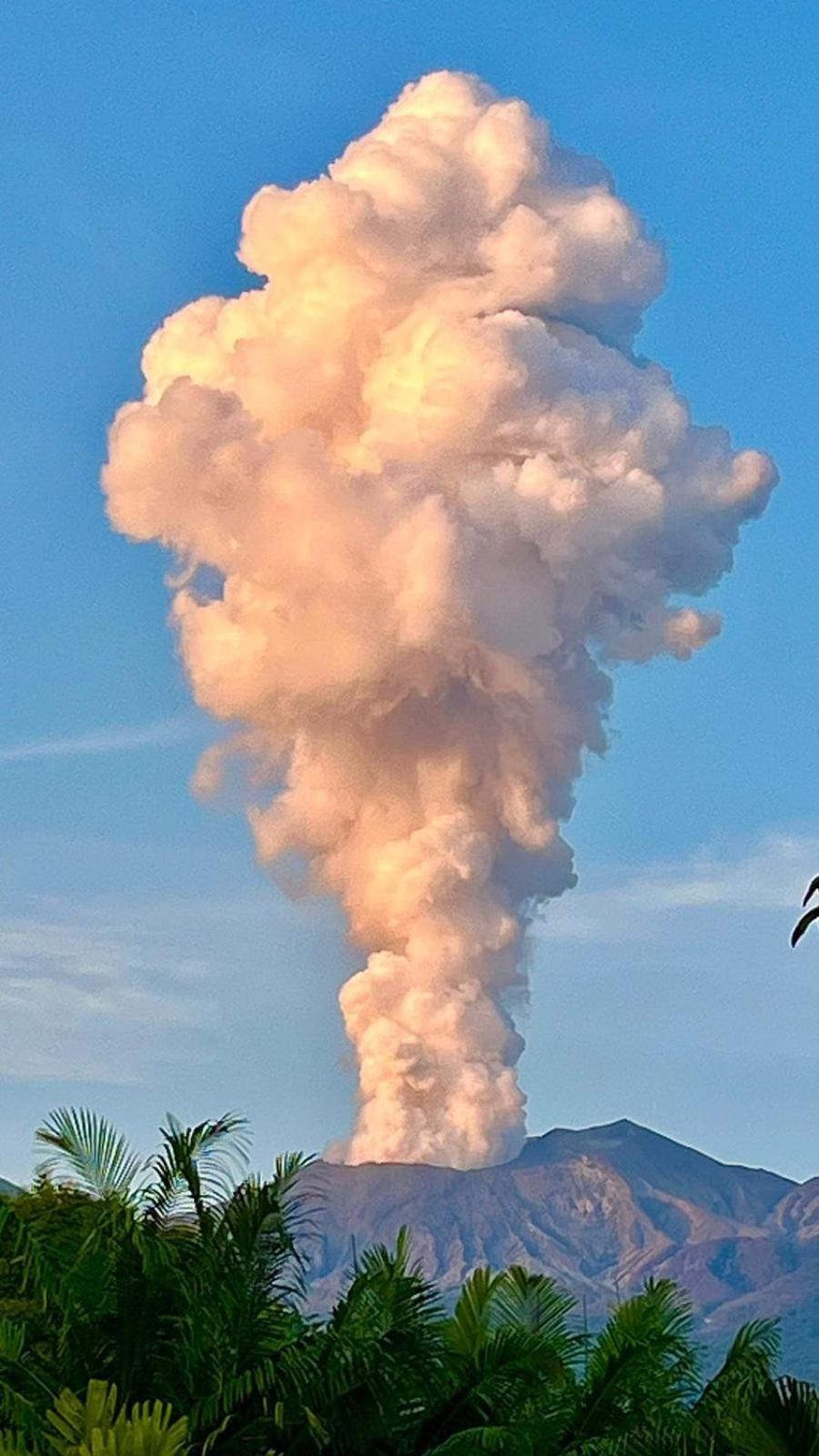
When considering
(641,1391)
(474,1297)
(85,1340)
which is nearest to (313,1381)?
(85,1340)

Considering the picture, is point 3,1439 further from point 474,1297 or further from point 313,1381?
point 474,1297

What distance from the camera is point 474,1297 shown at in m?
22.1

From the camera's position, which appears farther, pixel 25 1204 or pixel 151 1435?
pixel 25 1204

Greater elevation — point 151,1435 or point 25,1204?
point 25,1204

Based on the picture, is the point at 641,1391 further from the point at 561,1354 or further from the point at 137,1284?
the point at 137,1284

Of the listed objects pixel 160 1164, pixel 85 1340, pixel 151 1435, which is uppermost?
pixel 160 1164

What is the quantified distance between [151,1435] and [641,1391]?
10.7 metres

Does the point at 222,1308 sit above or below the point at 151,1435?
above

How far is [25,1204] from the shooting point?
23188 millimetres

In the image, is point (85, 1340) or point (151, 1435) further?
point (85, 1340)

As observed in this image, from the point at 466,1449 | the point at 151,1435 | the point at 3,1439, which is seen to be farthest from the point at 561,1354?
the point at 151,1435

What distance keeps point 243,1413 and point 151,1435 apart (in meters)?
6.10

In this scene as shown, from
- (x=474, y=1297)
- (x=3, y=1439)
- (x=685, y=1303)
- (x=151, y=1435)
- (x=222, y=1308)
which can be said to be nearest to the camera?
(x=151, y=1435)

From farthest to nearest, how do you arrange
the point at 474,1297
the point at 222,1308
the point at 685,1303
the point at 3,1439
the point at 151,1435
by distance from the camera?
the point at 685,1303 < the point at 474,1297 < the point at 222,1308 < the point at 3,1439 < the point at 151,1435
